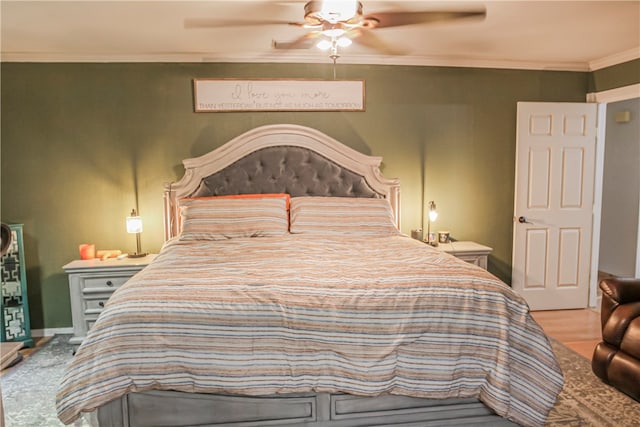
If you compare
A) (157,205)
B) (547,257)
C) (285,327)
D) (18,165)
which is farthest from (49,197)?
(547,257)

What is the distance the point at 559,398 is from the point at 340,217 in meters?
1.85

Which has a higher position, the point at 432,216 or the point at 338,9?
the point at 338,9

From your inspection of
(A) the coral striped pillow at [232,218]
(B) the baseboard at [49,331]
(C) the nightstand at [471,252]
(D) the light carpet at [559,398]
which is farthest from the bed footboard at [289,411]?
(B) the baseboard at [49,331]

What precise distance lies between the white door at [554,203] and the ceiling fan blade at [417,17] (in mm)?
1993

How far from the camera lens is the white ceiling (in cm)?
272

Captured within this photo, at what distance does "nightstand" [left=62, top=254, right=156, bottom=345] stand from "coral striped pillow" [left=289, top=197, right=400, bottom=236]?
51.7 inches

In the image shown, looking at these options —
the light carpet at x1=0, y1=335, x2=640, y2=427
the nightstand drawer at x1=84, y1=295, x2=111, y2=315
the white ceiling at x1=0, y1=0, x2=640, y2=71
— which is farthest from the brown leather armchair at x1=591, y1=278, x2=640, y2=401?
the nightstand drawer at x1=84, y1=295, x2=111, y2=315

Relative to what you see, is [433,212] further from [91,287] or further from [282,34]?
[91,287]

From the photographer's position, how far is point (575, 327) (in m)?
3.80

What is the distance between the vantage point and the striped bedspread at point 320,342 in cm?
186

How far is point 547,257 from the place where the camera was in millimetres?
4238

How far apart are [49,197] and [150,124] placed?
108cm

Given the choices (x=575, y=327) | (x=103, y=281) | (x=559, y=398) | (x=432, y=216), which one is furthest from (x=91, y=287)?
(x=575, y=327)

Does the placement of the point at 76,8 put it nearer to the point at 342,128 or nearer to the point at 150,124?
the point at 150,124
